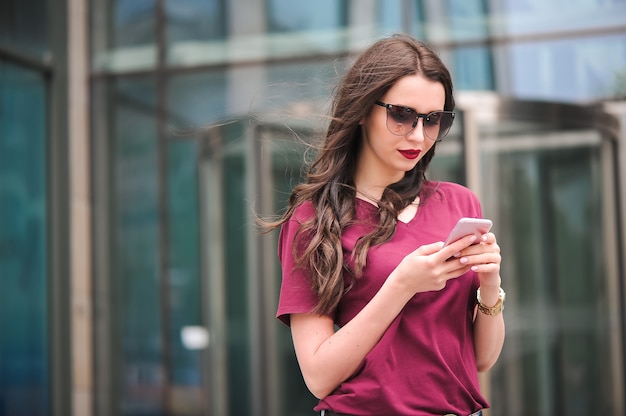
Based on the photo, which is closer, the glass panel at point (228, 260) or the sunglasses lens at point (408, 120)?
the sunglasses lens at point (408, 120)

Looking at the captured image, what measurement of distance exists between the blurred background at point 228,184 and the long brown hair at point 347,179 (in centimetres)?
332

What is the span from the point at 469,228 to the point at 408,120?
0.31 metres

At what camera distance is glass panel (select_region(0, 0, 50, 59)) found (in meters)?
6.99

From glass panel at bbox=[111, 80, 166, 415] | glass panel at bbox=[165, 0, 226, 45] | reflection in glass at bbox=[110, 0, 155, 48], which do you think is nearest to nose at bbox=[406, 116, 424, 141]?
glass panel at bbox=[165, 0, 226, 45]

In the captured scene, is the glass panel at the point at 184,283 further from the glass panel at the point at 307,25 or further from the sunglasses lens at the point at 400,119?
the sunglasses lens at the point at 400,119

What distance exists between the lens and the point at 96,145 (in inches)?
311

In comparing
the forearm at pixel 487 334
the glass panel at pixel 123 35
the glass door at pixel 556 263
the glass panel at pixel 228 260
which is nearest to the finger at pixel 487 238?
the forearm at pixel 487 334

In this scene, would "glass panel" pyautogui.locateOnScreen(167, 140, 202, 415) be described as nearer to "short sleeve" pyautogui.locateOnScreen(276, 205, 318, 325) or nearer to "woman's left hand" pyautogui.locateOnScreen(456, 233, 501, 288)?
"short sleeve" pyautogui.locateOnScreen(276, 205, 318, 325)

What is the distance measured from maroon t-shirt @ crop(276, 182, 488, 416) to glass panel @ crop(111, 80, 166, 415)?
5.79m

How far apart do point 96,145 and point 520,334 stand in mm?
3816

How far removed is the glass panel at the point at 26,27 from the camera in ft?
22.9

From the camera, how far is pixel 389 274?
1994 millimetres

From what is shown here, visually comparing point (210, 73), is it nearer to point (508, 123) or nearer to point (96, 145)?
point (96, 145)

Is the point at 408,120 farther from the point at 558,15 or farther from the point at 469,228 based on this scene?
the point at 558,15
